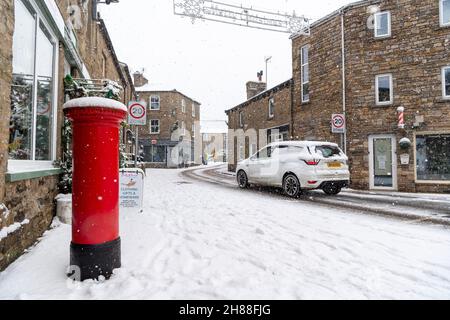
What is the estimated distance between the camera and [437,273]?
2777 mm

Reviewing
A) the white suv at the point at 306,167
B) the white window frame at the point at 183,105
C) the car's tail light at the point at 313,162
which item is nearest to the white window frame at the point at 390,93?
the white suv at the point at 306,167

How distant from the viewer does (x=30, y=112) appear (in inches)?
157

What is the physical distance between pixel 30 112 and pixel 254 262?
359 cm

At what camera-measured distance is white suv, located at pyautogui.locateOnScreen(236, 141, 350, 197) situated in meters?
8.24

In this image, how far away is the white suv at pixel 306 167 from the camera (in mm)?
8242

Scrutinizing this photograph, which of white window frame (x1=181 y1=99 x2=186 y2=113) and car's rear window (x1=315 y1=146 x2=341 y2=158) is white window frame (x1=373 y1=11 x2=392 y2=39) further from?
white window frame (x1=181 y1=99 x2=186 y2=113)

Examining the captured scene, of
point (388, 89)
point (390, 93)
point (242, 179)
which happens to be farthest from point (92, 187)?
point (388, 89)

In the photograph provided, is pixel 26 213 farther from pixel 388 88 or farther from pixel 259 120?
pixel 259 120

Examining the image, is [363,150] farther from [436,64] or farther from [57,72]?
[57,72]

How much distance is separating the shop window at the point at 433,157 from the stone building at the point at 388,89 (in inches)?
1.2

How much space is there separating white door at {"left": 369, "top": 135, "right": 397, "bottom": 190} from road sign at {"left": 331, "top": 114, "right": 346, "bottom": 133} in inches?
48.8

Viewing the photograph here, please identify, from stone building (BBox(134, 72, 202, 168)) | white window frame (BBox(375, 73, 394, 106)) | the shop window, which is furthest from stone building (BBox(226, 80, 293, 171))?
stone building (BBox(134, 72, 202, 168))

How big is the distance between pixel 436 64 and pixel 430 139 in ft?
9.39
